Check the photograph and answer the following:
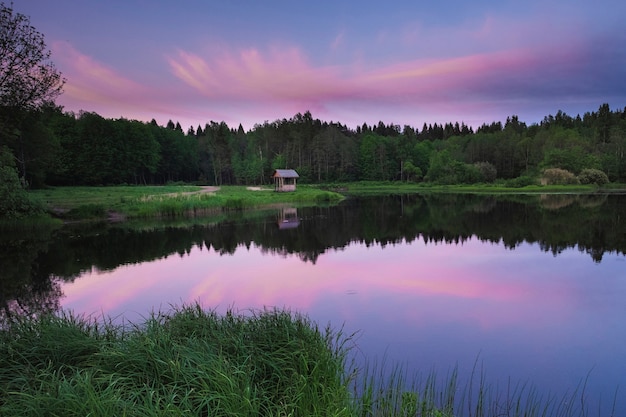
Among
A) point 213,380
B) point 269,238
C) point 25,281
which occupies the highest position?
point 213,380

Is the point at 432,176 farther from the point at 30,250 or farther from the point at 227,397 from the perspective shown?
the point at 227,397

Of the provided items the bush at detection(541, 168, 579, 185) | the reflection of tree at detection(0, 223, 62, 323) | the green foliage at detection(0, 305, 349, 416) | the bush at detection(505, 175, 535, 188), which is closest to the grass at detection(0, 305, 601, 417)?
the green foliage at detection(0, 305, 349, 416)

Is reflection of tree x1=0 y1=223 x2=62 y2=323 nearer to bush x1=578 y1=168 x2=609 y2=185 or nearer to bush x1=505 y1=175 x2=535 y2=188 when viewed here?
bush x1=505 y1=175 x2=535 y2=188

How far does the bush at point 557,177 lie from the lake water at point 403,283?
46.7 meters

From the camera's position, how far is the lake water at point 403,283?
8.49 m

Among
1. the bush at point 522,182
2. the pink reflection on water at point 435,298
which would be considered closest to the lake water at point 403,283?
the pink reflection on water at point 435,298

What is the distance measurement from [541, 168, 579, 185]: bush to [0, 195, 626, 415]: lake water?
153 feet

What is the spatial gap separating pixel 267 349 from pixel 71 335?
330 centimetres

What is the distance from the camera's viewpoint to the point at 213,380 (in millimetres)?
5176

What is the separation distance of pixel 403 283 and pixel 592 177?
71.6 m

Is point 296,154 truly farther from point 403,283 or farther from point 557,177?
point 403,283

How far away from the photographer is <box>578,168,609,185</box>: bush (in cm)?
6906

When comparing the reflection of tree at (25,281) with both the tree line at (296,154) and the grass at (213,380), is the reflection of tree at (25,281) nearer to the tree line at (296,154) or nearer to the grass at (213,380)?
the grass at (213,380)

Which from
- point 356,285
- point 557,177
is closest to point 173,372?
point 356,285
